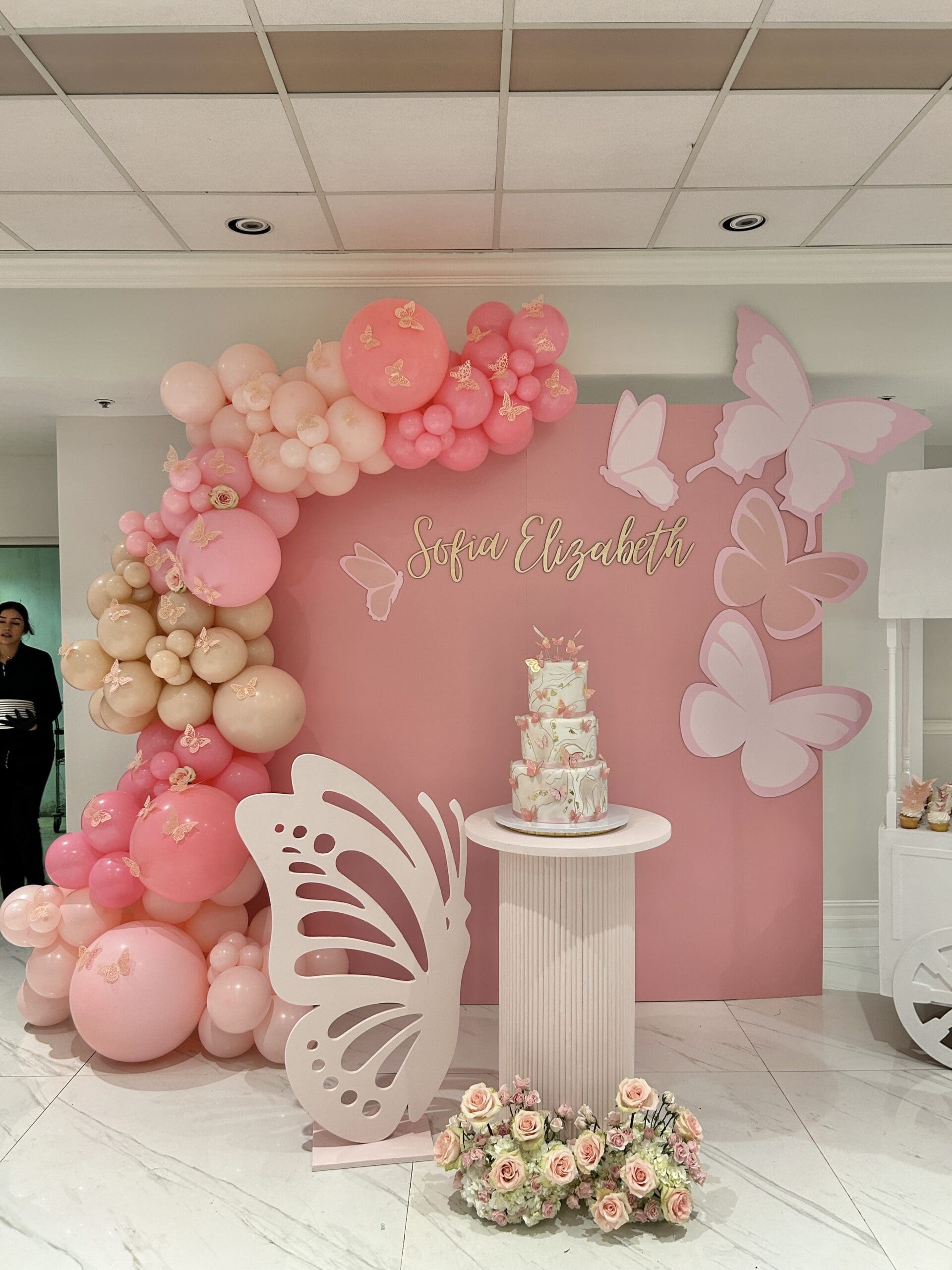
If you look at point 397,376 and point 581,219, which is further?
point 581,219

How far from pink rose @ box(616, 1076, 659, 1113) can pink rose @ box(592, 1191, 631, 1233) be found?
0.20 metres

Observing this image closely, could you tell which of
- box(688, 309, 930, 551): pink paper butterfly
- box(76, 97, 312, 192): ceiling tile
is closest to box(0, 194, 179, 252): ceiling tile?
box(76, 97, 312, 192): ceiling tile

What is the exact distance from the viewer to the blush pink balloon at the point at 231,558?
3.10m

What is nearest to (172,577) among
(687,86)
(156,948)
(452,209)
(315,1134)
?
(156,948)

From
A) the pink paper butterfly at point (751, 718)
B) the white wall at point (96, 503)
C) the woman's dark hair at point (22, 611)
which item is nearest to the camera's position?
the pink paper butterfly at point (751, 718)

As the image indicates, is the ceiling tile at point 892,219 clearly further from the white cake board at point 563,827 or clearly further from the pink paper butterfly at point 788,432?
the white cake board at point 563,827

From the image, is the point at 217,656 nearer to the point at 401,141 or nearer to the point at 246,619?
the point at 246,619

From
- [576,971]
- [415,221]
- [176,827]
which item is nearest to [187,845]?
[176,827]

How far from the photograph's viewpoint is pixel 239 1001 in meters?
2.97

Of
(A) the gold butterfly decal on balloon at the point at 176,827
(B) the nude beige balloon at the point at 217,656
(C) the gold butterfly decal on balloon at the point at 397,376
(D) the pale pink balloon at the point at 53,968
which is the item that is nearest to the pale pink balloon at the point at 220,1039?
(D) the pale pink balloon at the point at 53,968

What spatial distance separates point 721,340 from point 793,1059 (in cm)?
258

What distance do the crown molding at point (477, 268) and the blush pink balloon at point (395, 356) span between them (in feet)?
1.59

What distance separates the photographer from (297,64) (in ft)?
7.54

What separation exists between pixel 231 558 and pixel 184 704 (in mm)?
514
